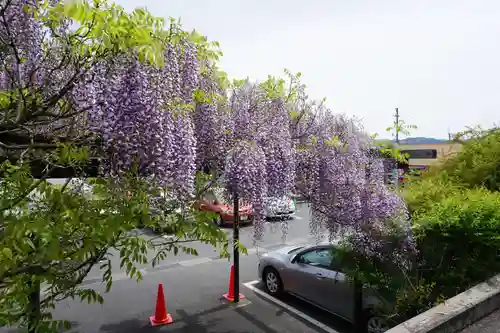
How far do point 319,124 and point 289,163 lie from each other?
110cm

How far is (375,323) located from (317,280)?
143 centimetres

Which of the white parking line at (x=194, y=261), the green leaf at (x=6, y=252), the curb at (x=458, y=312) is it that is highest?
the green leaf at (x=6, y=252)

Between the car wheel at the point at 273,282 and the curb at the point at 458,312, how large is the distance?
14.5 feet

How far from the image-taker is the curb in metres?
3.22

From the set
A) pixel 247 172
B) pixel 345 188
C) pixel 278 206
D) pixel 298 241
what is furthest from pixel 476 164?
pixel 298 241

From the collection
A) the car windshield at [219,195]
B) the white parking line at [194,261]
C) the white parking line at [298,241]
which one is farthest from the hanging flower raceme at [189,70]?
the white parking line at [298,241]

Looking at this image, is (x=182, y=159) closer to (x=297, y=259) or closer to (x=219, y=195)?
(x=219, y=195)

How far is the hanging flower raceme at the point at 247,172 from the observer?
3859 millimetres

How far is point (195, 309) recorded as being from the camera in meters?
7.16

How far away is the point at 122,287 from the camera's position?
27.5 feet

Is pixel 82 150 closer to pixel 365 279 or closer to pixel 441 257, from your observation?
pixel 365 279

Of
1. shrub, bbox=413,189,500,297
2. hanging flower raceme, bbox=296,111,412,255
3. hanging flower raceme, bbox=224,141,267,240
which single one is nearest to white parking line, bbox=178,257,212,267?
hanging flower raceme, bbox=296,111,412,255

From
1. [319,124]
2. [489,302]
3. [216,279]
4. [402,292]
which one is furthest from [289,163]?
[216,279]

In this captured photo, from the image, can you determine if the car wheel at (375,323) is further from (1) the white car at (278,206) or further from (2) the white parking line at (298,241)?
(2) the white parking line at (298,241)
